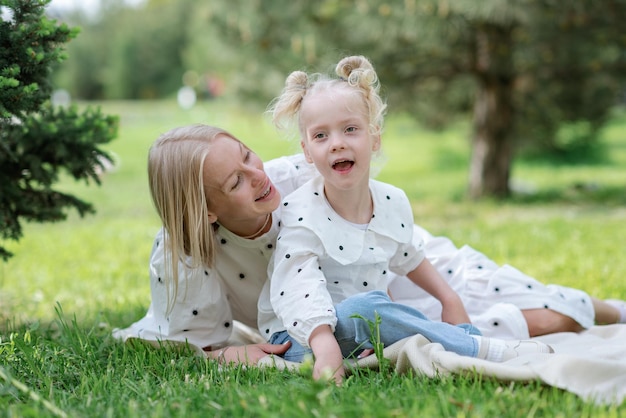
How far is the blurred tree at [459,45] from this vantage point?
6309mm

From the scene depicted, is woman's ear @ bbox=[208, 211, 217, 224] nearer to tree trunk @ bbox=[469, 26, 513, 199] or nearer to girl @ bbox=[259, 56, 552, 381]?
girl @ bbox=[259, 56, 552, 381]

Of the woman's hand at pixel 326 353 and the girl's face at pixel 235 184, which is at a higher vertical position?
the girl's face at pixel 235 184

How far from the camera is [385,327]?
92.0 inches

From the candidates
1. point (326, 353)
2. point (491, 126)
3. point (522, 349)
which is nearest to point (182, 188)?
point (326, 353)

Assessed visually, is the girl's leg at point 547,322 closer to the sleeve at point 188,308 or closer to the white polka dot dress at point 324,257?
the white polka dot dress at point 324,257

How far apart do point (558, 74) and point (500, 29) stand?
3.48 feet

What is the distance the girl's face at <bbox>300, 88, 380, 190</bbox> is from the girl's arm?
0.51 m

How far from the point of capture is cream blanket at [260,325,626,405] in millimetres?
1898

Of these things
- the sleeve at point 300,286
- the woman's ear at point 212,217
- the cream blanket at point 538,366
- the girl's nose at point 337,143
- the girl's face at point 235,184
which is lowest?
the cream blanket at point 538,366

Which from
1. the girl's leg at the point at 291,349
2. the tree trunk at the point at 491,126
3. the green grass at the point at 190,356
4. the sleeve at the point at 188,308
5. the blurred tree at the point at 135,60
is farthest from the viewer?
the blurred tree at the point at 135,60

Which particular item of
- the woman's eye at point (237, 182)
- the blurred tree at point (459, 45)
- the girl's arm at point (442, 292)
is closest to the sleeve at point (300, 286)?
the woman's eye at point (237, 182)

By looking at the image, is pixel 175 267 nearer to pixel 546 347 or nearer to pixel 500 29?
pixel 546 347

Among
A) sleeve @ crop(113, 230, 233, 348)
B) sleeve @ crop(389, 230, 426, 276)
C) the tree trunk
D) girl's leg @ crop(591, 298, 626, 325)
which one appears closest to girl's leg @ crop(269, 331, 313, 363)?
sleeve @ crop(113, 230, 233, 348)

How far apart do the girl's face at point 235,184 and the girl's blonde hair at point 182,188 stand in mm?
26
